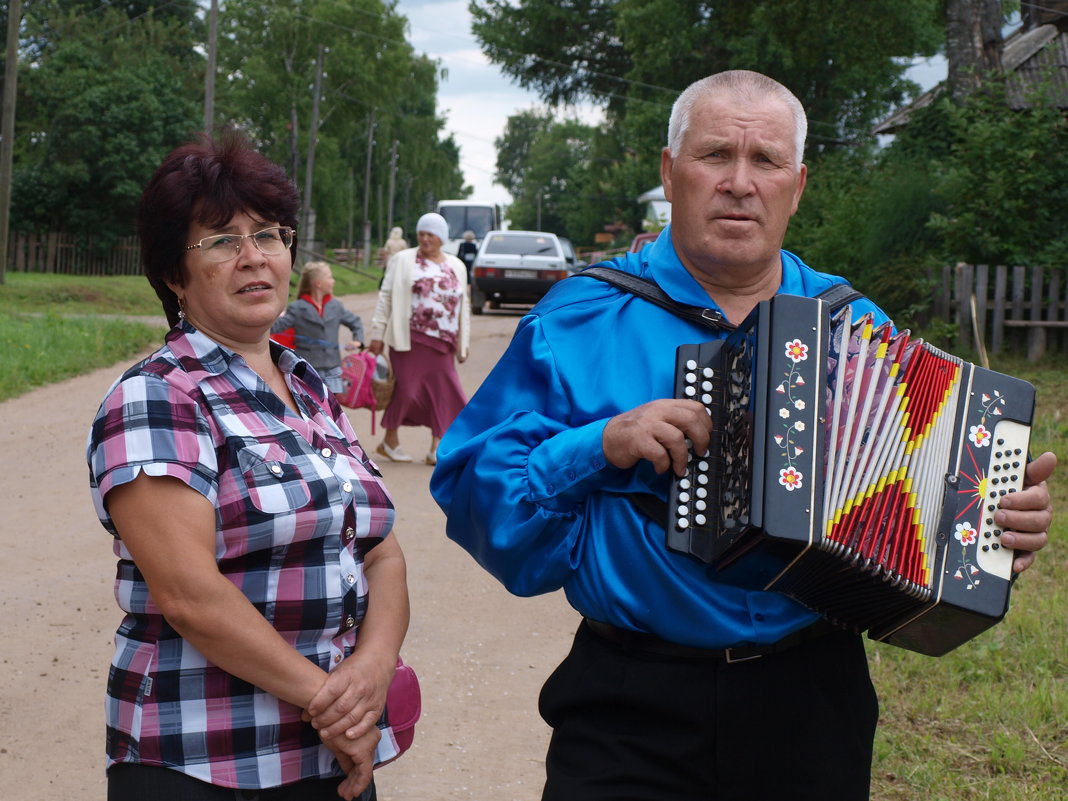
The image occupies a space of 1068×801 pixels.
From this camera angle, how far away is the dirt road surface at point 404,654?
175 inches

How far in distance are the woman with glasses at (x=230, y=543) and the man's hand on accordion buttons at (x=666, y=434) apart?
1.89ft

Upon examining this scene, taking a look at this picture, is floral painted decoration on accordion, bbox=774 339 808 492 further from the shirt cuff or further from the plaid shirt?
the plaid shirt

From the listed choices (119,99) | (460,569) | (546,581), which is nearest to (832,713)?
(546,581)

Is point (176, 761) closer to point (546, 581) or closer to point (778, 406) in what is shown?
point (546, 581)

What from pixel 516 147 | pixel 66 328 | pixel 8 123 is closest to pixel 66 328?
pixel 66 328

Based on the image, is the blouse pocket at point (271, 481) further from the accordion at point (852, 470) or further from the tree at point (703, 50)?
the tree at point (703, 50)

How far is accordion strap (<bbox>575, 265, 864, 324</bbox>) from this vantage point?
2744 mm

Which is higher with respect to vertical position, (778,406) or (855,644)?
(778,406)

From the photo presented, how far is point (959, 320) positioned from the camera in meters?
14.6

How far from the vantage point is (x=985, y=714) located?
4.91m

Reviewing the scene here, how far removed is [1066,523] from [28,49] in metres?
51.9

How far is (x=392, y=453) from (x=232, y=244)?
7669 mm

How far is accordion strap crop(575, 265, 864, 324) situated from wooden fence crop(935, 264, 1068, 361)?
11704 mm

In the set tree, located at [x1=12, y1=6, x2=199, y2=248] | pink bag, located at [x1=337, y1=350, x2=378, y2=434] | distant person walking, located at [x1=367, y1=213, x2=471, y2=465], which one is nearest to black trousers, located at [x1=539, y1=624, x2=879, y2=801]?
distant person walking, located at [x1=367, y1=213, x2=471, y2=465]
